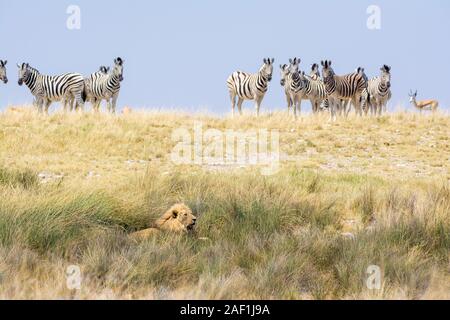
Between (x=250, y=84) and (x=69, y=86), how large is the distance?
6586mm

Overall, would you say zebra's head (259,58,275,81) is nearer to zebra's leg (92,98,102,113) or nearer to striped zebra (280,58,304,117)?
striped zebra (280,58,304,117)

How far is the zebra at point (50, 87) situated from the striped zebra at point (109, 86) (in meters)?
0.54

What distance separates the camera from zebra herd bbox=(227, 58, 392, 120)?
1123 inches

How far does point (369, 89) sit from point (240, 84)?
200 inches

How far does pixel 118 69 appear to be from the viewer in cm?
2842

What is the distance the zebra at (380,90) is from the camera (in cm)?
2989

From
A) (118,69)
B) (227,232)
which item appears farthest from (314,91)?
(227,232)

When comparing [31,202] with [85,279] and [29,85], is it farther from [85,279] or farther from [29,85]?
[29,85]

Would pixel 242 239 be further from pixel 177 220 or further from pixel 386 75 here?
pixel 386 75

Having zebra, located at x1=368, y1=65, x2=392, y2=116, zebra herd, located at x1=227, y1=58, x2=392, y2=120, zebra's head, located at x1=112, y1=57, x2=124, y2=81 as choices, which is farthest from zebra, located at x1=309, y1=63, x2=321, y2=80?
zebra's head, located at x1=112, y1=57, x2=124, y2=81

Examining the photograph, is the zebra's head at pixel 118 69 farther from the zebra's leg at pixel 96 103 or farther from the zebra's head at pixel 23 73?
the zebra's head at pixel 23 73

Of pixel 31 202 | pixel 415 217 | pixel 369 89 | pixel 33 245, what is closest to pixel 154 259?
pixel 33 245

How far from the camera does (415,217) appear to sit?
1060 cm

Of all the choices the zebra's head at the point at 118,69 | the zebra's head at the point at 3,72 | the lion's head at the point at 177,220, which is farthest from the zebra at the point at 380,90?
the lion's head at the point at 177,220
